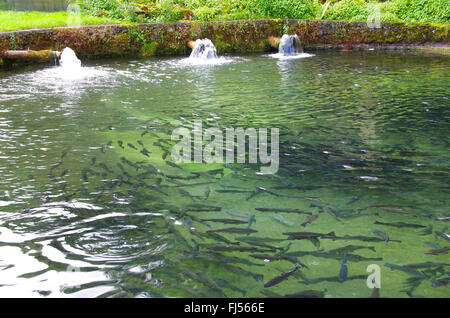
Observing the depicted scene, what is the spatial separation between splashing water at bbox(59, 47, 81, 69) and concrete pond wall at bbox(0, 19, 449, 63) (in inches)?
28.6

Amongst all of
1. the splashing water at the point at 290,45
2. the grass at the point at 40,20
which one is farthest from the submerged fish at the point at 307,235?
the splashing water at the point at 290,45

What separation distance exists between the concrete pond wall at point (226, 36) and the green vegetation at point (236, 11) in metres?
1.09

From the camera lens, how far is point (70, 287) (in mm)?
2949

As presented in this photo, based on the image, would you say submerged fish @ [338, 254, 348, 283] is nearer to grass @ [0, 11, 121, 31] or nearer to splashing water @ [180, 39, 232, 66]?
splashing water @ [180, 39, 232, 66]

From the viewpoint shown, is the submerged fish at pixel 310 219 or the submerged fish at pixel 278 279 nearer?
the submerged fish at pixel 278 279

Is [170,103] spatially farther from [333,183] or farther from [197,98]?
[333,183]

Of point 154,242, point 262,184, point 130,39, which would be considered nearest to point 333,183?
point 262,184

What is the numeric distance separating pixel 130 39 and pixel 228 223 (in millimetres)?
12450

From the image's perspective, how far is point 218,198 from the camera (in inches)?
168

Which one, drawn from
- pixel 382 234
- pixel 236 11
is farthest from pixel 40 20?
pixel 382 234

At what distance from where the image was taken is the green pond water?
304 cm

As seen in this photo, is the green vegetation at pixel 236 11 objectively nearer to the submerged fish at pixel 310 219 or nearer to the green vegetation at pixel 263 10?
the green vegetation at pixel 263 10

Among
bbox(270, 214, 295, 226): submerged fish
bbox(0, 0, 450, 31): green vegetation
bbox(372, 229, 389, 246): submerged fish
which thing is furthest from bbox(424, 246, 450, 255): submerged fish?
bbox(0, 0, 450, 31): green vegetation

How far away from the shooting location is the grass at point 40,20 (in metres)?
13.9
